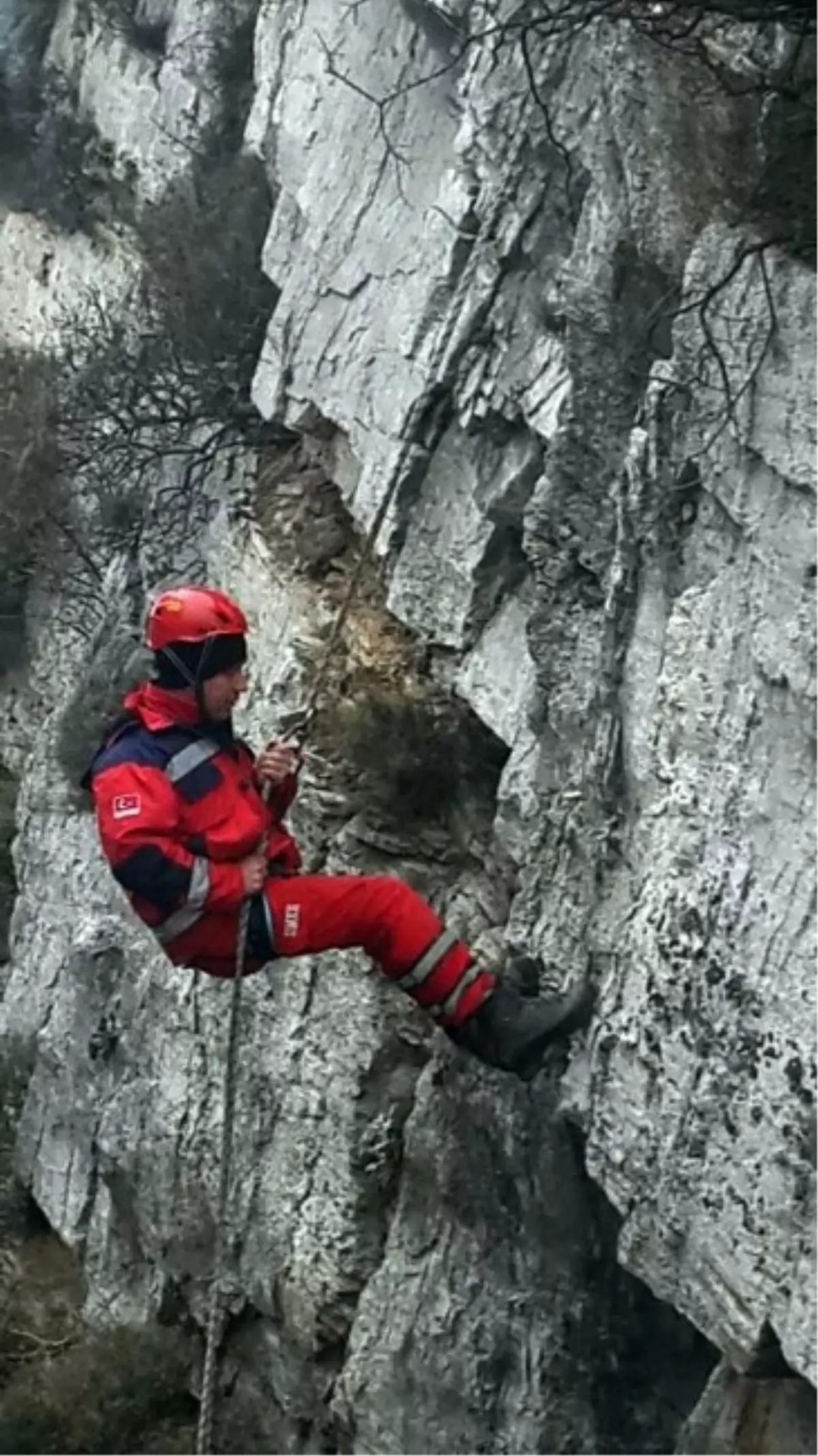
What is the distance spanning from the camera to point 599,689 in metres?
5.81

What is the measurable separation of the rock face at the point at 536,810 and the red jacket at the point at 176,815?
36.3 inches

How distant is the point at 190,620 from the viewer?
5895 millimetres

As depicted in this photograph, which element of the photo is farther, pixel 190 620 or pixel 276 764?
pixel 276 764

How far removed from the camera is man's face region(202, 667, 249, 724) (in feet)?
19.6

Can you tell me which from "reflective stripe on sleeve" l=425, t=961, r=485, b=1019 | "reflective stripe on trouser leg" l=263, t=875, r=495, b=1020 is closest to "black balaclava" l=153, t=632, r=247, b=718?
"reflective stripe on trouser leg" l=263, t=875, r=495, b=1020

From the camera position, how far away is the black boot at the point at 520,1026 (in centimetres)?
575

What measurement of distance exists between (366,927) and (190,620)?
42.7 inches

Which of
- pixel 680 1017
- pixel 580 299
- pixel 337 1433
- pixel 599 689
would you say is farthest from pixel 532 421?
pixel 337 1433

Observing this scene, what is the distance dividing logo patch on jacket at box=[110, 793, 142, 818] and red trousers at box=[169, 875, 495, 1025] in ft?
1.49

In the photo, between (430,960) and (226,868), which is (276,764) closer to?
(226,868)

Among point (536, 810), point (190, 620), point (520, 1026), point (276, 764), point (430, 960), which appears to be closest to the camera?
point (520, 1026)

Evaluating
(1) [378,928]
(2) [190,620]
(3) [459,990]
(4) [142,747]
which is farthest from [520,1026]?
(2) [190,620]

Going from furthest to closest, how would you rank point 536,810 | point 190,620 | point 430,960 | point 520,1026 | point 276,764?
point 536,810
point 276,764
point 430,960
point 190,620
point 520,1026

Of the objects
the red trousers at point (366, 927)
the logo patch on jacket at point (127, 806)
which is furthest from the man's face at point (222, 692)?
the red trousers at point (366, 927)
